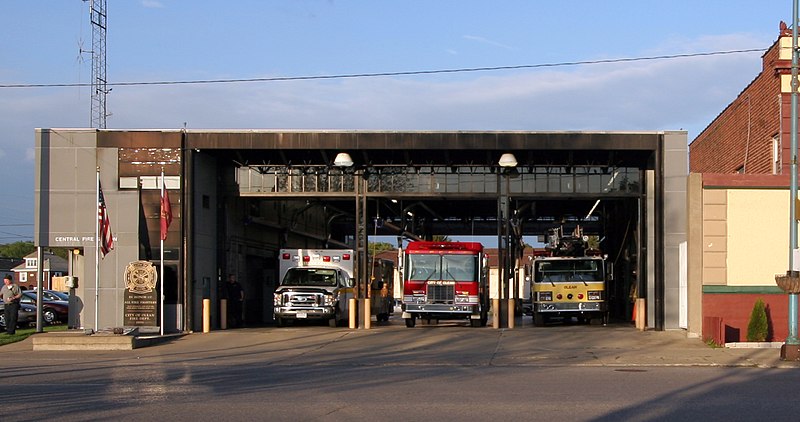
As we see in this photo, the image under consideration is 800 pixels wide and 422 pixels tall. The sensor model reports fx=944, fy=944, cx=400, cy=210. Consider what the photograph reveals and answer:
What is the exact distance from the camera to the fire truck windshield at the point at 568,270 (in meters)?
32.7

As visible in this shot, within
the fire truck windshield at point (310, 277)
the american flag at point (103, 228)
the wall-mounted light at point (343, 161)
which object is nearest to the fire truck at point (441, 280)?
the fire truck windshield at point (310, 277)

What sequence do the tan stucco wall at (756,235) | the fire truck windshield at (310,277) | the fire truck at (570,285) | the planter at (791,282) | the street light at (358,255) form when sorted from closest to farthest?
the planter at (791,282) < the tan stucco wall at (756,235) < the street light at (358,255) < the fire truck windshield at (310,277) < the fire truck at (570,285)

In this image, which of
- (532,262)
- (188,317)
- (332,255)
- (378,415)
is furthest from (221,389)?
(532,262)

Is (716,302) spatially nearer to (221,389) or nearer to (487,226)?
(221,389)

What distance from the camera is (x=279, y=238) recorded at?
4119cm

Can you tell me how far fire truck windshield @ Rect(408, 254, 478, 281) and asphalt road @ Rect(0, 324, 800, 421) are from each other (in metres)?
3.90

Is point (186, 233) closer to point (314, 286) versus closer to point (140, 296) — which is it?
point (140, 296)

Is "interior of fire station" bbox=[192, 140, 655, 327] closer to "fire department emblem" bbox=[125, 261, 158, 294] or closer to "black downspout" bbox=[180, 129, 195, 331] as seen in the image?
"black downspout" bbox=[180, 129, 195, 331]

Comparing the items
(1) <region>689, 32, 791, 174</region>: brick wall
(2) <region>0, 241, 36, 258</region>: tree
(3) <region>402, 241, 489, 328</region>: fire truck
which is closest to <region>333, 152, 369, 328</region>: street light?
(3) <region>402, 241, 489, 328</region>: fire truck

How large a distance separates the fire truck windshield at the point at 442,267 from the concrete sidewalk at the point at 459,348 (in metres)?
1.72

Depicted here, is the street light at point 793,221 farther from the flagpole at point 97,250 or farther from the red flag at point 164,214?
the flagpole at point 97,250

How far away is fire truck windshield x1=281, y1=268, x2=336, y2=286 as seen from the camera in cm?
3238

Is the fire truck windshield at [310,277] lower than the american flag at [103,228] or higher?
lower

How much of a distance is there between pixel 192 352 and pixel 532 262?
48.5 ft
